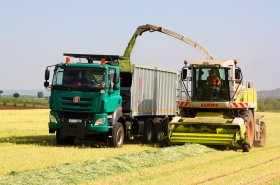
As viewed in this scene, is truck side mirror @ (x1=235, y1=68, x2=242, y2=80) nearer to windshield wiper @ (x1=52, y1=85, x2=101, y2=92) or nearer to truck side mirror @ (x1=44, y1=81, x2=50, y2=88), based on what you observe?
windshield wiper @ (x1=52, y1=85, x2=101, y2=92)

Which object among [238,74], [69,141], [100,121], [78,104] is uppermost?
[238,74]

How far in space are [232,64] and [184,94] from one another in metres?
1.99

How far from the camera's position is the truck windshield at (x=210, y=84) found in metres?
19.4

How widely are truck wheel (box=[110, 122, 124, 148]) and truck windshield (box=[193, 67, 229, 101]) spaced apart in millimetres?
2859

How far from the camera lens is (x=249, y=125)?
19781 mm

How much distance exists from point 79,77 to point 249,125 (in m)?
6.29

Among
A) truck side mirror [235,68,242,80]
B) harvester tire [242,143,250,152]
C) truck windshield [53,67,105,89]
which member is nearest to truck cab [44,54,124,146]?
truck windshield [53,67,105,89]

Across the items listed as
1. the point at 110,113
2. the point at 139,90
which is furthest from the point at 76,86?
the point at 139,90

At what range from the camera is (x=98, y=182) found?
10.6 meters

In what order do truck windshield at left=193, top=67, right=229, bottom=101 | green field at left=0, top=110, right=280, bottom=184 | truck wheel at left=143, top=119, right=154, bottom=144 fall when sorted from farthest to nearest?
truck wheel at left=143, top=119, right=154, bottom=144
truck windshield at left=193, top=67, right=229, bottom=101
green field at left=0, top=110, right=280, bottom=184

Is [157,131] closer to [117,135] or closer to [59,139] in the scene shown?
[117,135]

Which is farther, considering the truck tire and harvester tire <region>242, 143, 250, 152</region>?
the truck tire

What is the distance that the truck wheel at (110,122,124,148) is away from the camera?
61.4 ft

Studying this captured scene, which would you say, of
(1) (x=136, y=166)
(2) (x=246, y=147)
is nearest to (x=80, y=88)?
(2) (x=246, y=147)
